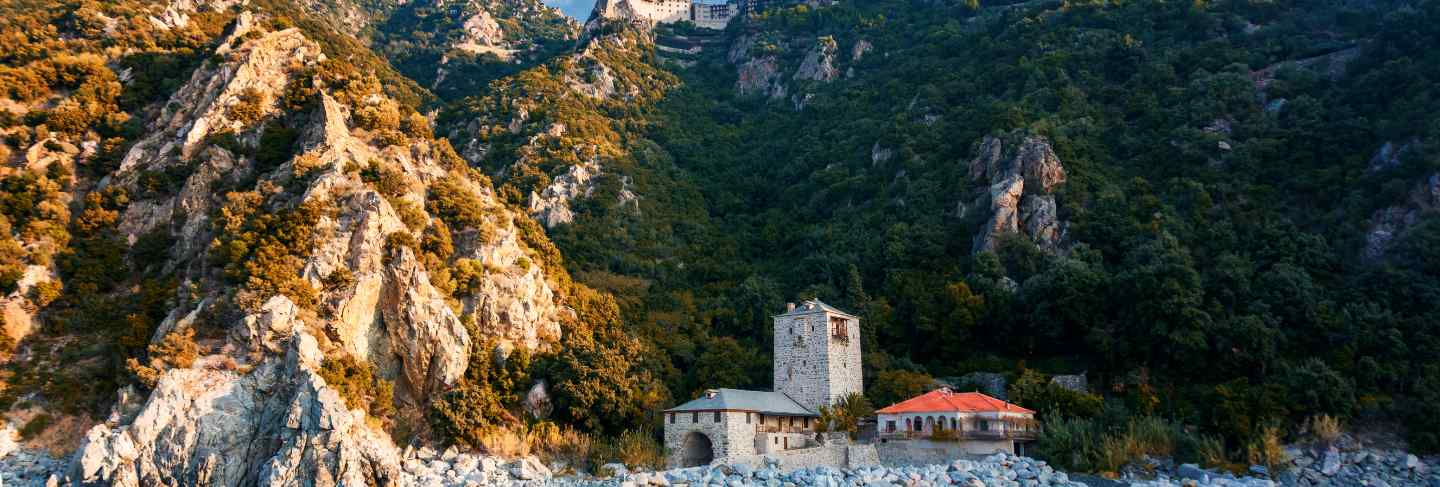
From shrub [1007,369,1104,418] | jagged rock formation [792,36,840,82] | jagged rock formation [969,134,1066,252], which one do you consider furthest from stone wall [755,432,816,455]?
jagged rock formation [792,36,840,82]

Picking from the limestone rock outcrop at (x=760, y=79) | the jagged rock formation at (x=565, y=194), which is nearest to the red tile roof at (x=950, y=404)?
the jagged rock formation at (x=565, y=194)

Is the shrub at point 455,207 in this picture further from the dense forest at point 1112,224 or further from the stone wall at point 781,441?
the stone wall at point 781,441

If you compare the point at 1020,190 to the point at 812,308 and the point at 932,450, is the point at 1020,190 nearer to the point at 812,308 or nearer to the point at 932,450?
the point at 812,308

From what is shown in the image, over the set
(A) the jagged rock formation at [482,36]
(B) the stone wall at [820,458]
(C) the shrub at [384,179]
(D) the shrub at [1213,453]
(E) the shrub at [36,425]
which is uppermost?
(A) the jagged rock formation at [482,36]

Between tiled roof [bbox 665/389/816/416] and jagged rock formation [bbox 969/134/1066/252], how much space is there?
16.7 metres

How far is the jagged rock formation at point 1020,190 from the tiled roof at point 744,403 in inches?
658

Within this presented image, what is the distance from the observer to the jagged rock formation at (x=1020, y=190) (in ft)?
164

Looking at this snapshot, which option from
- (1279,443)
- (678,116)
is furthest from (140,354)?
(678,116)

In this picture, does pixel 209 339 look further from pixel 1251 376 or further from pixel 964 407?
pixel 1251 376

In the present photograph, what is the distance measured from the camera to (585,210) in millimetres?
60875

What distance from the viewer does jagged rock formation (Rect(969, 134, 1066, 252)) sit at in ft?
164

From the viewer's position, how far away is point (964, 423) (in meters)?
35.7

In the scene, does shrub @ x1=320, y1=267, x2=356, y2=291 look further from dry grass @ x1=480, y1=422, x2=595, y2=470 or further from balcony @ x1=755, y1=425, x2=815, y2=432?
balcony @ x1=755, y1=425, x2=815, y2=432

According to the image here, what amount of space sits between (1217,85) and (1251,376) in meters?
27.1
